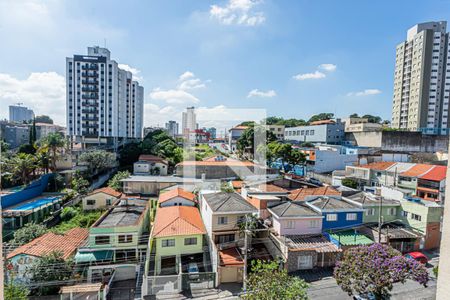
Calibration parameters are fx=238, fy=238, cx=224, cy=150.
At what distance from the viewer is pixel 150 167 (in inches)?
969

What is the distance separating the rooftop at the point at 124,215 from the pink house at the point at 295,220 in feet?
21.7

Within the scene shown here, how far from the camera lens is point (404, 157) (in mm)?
24391

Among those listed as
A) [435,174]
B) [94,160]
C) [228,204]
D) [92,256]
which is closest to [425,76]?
[435,174]

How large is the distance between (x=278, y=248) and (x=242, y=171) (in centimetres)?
1240

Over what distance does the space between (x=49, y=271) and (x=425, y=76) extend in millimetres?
50645

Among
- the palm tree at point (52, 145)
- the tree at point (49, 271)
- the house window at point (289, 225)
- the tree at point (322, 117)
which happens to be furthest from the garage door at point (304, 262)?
the tree at point (322, 117)

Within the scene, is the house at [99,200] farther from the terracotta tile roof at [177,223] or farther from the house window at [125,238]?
the house window at [125,238]

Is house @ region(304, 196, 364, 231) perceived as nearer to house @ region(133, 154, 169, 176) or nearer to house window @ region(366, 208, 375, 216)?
house window @ region(366, 208, 375, 216)

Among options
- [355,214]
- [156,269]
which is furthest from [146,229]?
[355,214]

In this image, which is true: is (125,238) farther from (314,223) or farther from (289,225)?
(314,223)

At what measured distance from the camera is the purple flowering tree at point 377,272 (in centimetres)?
668

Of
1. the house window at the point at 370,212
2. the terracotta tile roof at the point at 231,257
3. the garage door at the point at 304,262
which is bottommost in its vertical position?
the garage door at the point at 304,262

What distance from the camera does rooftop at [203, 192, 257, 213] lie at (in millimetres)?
10797

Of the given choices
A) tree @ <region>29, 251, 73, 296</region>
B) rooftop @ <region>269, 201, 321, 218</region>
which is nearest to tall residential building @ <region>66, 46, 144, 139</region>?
tree @ <region>29, 251, 73, 296</region>
